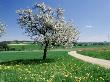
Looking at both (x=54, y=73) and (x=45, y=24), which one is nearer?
(x=54, y=73)

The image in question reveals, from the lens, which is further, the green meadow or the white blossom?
the white blossom

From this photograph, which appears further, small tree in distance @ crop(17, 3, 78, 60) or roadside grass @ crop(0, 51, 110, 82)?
small tree in distance @ crop(17, 3, 78, 60)

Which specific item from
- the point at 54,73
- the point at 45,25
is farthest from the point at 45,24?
the point at 54,73

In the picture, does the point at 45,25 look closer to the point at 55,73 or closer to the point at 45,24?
the point at 45,24

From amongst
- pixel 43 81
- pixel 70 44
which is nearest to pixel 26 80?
pixel 43 81

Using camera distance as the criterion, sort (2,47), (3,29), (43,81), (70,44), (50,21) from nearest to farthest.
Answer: (43,81)
(50,21)
(70,44)
(3,29)
(2,47)

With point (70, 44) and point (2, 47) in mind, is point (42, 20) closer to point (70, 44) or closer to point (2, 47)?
point (70, 44)

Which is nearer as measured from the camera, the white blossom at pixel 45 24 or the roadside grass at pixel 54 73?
the roadside grass at pixel 54 73

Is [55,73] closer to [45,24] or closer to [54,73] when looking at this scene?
[54,73]

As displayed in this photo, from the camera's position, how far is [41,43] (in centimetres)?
4466

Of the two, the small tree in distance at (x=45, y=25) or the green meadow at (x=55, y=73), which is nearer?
the green meadow at (x=55, y=73)

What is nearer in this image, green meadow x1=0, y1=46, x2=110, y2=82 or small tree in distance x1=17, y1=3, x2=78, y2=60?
green meadow x1=0, y1=46, x2=110, y2=82

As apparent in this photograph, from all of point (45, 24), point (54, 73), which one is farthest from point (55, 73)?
point (45, 24)

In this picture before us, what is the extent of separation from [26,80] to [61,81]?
1.50 m
